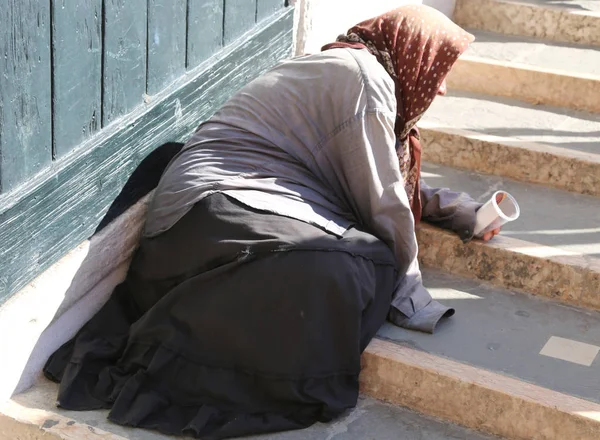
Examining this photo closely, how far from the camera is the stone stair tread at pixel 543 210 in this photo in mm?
3715

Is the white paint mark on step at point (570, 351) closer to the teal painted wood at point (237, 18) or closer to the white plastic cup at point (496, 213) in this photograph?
the white plastic cup at point (496, 213)

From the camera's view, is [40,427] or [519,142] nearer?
[40,427]

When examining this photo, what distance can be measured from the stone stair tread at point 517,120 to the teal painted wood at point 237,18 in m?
1.20

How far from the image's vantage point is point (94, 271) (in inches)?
121

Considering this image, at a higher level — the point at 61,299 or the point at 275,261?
the point at 275,261

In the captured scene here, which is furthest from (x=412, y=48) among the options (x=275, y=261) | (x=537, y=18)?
(x=537, y=18)

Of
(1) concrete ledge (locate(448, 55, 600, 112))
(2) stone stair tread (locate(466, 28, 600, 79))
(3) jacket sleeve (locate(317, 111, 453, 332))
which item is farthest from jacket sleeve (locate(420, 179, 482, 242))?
(2) stone stair tread (locate(466, 28, 600, 79))

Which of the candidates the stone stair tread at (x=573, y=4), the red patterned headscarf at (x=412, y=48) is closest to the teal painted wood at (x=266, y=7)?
the red patterned headscarf at (x=412, y=48)

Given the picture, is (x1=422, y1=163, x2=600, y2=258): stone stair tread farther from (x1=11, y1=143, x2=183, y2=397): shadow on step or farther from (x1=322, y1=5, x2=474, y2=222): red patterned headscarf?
(x1=11, y1=143, x2=183, y2=397): shadow on step

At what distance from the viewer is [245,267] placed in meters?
2.88

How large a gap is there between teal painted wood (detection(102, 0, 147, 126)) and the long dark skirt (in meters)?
0.51

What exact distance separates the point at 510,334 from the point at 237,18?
1.65 meters

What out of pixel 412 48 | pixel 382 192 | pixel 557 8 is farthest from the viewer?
pixel 557 8

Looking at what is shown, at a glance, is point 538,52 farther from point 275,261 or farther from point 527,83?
point 275,261
